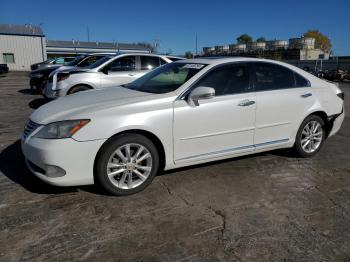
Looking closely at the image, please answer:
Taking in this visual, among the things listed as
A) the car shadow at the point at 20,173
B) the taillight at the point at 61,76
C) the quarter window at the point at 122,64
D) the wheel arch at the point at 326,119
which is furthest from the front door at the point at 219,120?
the taillight at the point at 61,76

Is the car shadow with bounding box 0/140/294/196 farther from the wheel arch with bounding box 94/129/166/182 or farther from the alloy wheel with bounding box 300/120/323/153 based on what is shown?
the wheel arch with bounding box 94/129/166/182

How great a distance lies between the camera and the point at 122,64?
8.86 meters

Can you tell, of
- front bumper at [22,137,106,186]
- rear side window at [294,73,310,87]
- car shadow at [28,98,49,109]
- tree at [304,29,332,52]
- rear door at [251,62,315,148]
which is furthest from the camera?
tree at [304,29,332,52]

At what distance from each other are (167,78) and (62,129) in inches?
66.7

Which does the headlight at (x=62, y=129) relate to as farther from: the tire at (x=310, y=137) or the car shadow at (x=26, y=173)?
the tire at (x=310, y=137)

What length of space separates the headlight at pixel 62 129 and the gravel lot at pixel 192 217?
72 cm

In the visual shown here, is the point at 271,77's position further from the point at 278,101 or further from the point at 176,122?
the point at 176,122

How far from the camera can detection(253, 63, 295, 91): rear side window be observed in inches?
→ 177

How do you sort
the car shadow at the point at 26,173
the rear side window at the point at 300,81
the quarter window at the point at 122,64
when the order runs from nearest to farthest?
the car shadow at the point at 26,173
the rear side window at the point at 300,81
the quarter window at the point at 122,64

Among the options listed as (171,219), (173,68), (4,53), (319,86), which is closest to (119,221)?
(171,219)

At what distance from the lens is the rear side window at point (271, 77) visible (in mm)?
4504

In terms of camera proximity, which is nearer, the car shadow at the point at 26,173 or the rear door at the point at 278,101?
the car shadow at the point at 26,173

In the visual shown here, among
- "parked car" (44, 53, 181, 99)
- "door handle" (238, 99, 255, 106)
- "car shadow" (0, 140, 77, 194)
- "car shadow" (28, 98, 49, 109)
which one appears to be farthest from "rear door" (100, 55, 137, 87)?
"door handle" (238, 99, 255, 106)

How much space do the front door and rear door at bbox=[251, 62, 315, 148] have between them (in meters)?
0.16
